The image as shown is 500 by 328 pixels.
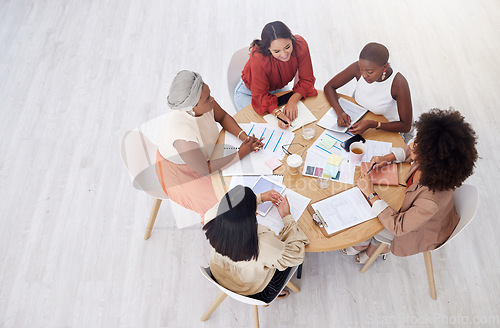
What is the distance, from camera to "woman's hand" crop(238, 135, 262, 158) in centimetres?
227

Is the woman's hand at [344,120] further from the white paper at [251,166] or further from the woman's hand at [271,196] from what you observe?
the woman's hand at [271,196]

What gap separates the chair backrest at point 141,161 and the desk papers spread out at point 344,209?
1.11 meters

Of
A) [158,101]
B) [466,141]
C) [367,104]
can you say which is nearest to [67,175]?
[158,101]

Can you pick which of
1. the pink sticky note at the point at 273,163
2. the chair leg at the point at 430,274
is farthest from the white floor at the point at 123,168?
the pink sticky note at the point at 273,163

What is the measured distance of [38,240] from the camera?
2877mm

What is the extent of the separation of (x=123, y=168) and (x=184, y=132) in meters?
1.33

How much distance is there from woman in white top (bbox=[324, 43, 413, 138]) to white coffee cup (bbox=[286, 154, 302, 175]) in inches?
17.6

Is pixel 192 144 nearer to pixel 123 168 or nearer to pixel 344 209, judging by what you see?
pixel 344 209

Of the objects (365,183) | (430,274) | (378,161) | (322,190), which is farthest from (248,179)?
(430,274)

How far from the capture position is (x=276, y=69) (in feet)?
8.70

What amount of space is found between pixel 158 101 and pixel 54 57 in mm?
1458

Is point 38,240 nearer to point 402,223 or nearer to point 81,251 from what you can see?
point 81,251

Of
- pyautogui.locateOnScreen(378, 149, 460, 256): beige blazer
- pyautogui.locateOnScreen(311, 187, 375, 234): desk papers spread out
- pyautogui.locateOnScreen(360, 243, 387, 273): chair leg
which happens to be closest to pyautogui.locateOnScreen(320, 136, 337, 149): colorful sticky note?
pyautogui.locateOnScreen(311, 187, 375, 234): desk papers spread out

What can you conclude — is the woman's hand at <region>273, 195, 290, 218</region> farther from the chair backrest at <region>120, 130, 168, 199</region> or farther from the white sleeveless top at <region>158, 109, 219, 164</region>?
the chair backrest at <region>120, 130, 168, 199</region>
